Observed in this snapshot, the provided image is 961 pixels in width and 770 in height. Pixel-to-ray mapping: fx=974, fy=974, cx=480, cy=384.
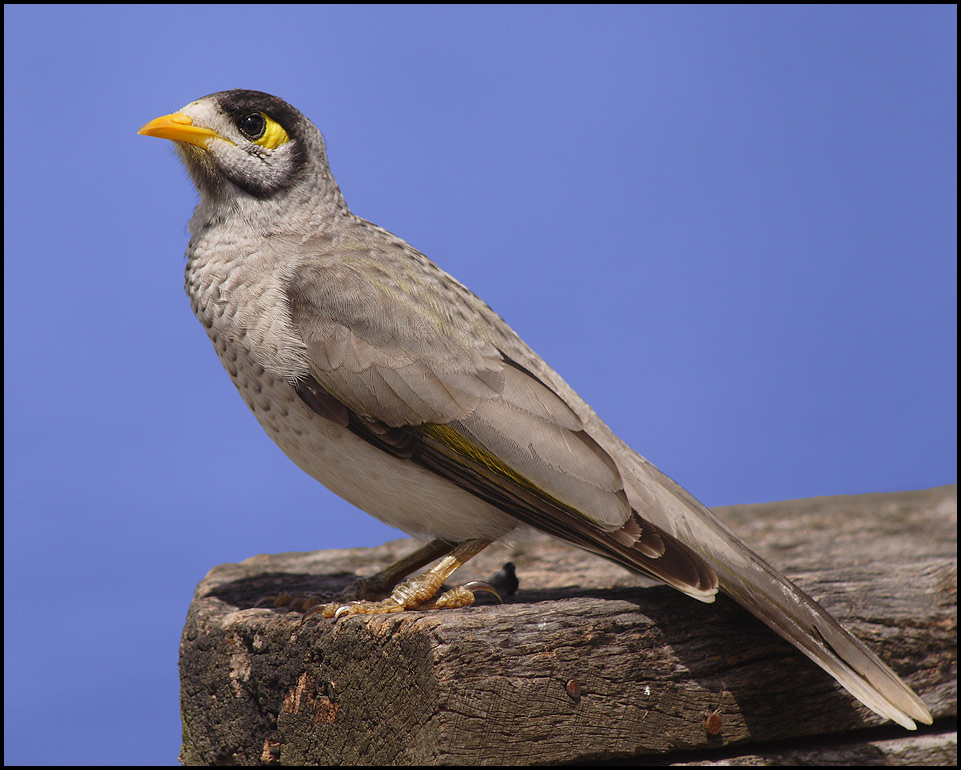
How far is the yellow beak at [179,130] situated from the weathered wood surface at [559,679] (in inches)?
83.2

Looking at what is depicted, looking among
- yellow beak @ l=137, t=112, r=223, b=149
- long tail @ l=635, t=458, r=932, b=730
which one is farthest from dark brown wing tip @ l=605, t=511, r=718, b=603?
yellow beak @ l=137, t=112, r=223, b=149

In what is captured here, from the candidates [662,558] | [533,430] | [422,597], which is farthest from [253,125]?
[662,558]

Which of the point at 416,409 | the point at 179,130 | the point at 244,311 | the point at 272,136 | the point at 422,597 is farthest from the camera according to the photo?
the point at 272,136

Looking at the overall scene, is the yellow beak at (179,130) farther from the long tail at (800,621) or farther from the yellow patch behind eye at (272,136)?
the long tail at (800,621)

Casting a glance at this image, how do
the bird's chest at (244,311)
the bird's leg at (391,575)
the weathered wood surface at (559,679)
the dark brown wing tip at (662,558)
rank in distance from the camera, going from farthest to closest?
the bird's leg at (391,575) < the bird's chest at (244,311) < the dark brown wing tip at (662,558) < the weathered wood surface at (559,679)

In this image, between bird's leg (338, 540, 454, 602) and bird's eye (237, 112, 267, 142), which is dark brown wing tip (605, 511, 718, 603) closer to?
bird's leg (338, 540, 454, 602)

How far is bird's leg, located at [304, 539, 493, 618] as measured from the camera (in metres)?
3.75

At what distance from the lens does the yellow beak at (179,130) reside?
4.32m

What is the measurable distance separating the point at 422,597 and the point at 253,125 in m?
2.25

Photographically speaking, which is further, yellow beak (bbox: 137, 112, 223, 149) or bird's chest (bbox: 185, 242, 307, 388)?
yellow beak (bbox: 137, 112, 223, 149)

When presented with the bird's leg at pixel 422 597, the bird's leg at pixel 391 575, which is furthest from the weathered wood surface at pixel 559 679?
the bird's leg at pixel 391 575

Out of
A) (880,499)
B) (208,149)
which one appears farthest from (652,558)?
(880,499)

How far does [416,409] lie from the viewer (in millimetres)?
3760

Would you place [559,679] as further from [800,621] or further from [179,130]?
[179,130]
